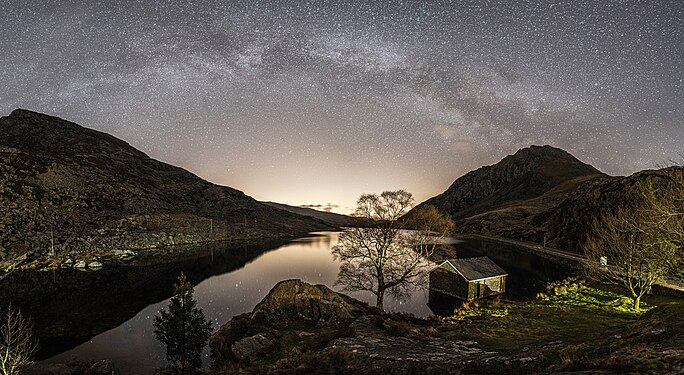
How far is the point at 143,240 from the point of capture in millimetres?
115875

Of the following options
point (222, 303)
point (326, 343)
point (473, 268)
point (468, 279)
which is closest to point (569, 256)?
point (473, 268)

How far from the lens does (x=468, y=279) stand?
51469mm

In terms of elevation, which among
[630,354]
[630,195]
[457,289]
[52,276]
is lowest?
→ [52,276]

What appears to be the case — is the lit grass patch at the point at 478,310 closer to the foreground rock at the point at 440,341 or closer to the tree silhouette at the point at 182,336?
the foreground rock at the point at 440,341

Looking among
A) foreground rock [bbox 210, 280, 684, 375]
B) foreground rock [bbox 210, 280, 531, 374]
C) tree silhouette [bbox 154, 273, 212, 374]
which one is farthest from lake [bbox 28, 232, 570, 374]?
foreground rock [bbox 210, 280, 684, 375]

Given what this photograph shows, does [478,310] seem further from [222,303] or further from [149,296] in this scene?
[149,296]

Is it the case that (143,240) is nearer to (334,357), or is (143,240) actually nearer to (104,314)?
(104,314)

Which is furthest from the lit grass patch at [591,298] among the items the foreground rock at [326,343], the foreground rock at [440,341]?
the foreground rock at [326,343]

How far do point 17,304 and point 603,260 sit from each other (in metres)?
89.8

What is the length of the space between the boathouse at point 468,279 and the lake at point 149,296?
298cm

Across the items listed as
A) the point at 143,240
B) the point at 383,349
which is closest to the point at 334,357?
the point at 383,349

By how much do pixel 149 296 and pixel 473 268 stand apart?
182 ft

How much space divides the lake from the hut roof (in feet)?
18.2

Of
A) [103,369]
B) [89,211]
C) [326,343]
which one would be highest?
[89,211]
